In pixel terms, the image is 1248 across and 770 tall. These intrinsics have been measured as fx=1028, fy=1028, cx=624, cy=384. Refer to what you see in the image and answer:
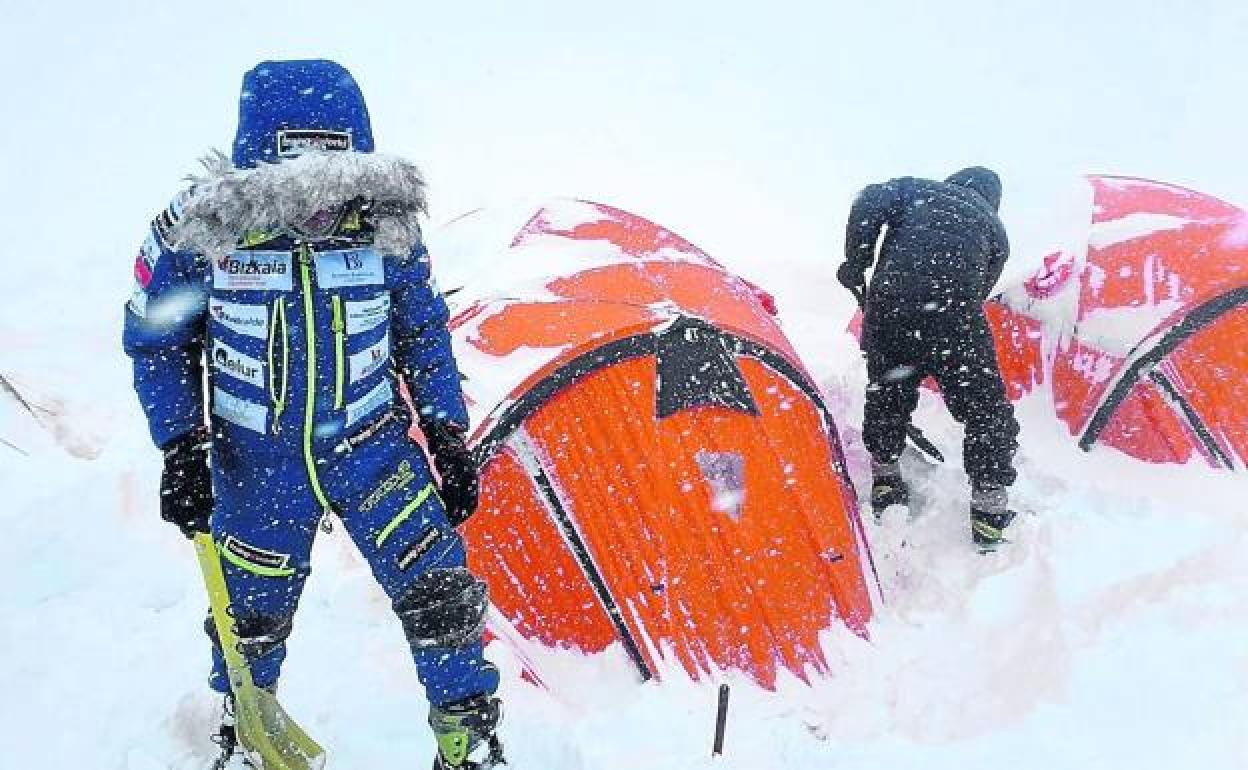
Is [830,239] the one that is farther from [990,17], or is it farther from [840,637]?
[990,17]

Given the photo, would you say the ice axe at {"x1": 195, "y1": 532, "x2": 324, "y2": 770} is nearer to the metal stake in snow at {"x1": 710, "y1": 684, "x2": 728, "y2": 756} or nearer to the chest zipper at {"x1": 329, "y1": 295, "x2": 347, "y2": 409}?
the chest zipper at {"x1": 329, "y1": 295, "x2": 347, "y2": 409}

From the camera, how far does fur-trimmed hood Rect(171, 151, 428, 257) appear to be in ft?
7.26

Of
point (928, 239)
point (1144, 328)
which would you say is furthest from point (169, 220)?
point (1144, 328)

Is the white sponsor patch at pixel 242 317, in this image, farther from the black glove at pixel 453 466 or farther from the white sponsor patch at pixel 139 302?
the black glove at pixel 453 466

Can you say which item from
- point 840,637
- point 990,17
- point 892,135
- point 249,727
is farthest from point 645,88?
point 249,727

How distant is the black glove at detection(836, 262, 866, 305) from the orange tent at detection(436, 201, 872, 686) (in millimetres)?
1034

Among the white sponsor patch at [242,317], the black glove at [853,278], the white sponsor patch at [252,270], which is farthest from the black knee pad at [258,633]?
the black glove at [853,278]

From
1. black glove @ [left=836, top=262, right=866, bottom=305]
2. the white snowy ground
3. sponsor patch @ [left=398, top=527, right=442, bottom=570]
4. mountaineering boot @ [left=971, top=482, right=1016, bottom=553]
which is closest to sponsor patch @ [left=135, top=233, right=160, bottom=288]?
sponsor patch @ [left=398, top=527, right=442, bottom=570]

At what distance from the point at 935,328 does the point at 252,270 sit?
8.91ft

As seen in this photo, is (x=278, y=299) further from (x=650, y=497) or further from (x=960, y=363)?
(x=960, y=363)

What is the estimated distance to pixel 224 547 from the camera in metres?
2.57

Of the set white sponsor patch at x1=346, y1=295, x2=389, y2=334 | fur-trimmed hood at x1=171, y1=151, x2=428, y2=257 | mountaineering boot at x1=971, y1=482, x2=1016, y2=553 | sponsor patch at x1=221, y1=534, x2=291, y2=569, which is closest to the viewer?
fur-trimmed hood at x1=171, y1=151, x2=428, y2=257

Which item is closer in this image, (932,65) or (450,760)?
(450,760)

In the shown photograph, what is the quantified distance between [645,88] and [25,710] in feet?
38.4
